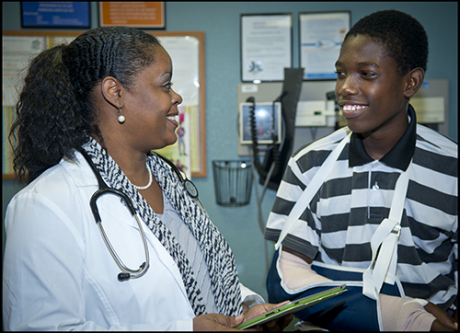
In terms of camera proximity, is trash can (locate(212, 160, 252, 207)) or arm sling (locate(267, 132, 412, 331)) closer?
arm sling (locate(267, 132, 412, 331))

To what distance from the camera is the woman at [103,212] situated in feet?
2.47

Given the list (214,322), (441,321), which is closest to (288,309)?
(214,322)

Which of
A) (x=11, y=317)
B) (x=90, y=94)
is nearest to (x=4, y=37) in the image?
(x=90, y=94)

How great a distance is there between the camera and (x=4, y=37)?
2244 mm

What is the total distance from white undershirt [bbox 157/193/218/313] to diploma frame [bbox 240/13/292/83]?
4.75 ft

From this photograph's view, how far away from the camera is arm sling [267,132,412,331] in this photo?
927 millimetres

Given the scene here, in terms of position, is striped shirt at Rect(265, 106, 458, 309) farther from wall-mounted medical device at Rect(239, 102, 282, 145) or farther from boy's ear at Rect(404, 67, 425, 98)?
wall-mounted medical device at Rect(239, 102, 282, 145)

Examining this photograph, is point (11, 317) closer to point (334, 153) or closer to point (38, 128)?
point (38, 128)

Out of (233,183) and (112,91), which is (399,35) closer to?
(112,91)

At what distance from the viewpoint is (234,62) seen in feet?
7.58

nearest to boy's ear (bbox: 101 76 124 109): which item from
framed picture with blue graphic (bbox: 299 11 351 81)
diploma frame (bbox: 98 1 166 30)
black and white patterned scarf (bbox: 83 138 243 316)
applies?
black and white patterned scarf (bbox: 83 138 243 316)

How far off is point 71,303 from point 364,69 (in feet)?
3.26

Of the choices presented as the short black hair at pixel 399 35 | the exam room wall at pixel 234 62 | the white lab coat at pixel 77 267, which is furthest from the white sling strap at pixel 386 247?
the exam room wall at pixel 234 62

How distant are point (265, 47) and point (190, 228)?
1.58 meters
